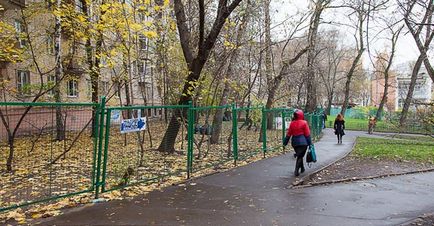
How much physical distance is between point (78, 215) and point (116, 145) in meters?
1.83

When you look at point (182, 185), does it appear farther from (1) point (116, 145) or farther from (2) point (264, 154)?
(2) point (264, 154)

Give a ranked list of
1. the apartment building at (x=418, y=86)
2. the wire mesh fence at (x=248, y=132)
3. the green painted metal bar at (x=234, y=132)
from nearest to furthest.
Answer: the green painted metal bar at (x=234, y=132) → the wire mesh fence at (x=248, y=132) → the apartment building at (x=418, y=86)

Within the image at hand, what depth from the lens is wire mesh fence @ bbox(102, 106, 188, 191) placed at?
7008mm

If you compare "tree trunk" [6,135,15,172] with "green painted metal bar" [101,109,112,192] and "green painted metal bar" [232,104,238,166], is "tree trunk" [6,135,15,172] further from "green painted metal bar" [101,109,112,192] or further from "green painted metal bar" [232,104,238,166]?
"green painted metal bar" [232,104,238,166]

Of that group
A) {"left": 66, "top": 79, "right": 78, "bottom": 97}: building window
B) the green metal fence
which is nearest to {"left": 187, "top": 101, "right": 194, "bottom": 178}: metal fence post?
the green metal fence

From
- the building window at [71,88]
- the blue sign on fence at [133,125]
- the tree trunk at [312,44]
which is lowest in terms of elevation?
the blue sign on fence at [133,125]

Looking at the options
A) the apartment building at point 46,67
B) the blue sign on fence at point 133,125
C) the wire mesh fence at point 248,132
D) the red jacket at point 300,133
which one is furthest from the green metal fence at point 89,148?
the apartment building at point 46,67

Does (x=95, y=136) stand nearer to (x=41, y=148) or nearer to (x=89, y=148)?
(x=89, y=148)

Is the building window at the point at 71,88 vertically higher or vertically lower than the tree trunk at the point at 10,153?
higher

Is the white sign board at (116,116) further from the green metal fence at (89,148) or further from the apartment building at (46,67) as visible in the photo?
the apartment building at (46,67)

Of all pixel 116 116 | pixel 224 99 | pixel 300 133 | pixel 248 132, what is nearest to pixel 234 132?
pixel 300 133

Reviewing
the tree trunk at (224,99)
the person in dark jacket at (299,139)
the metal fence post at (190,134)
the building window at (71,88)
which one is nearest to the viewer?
the metal fence post at (190,134)

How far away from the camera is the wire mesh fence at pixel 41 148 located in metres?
6.08

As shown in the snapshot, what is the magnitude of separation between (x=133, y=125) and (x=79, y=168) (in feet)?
4.20
